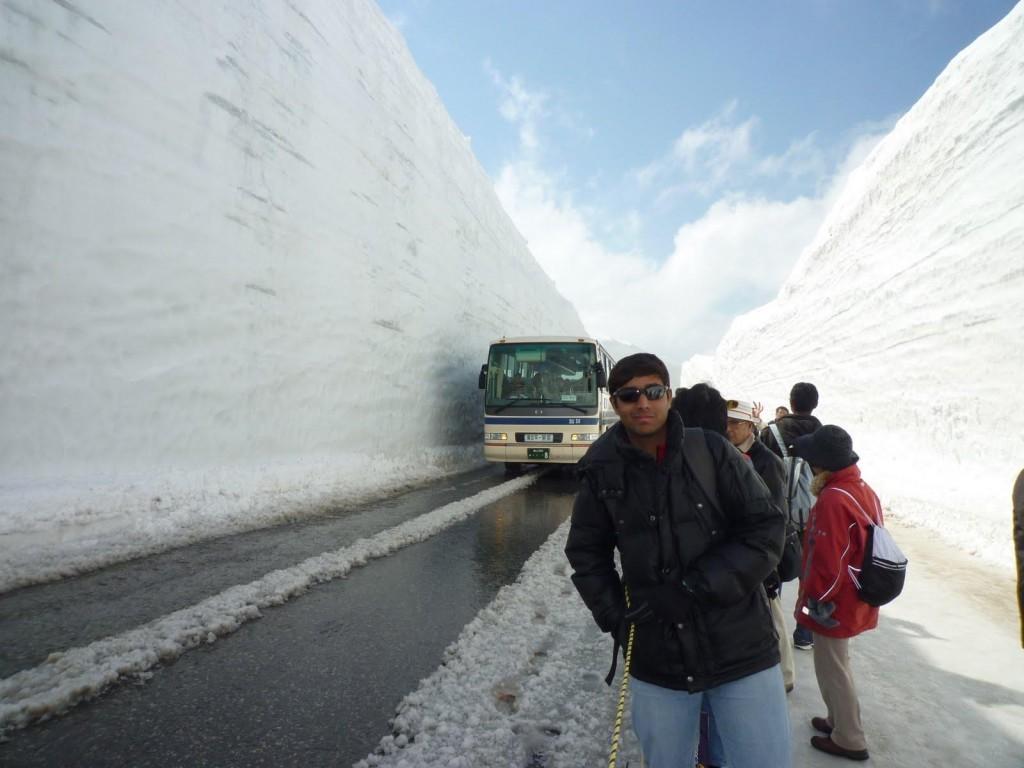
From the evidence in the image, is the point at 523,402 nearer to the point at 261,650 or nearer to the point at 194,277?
the point at 194,277

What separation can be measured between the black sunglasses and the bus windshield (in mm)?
8970

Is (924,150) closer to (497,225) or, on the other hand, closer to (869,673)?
(497,225)

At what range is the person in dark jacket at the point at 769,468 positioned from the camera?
8.14ft

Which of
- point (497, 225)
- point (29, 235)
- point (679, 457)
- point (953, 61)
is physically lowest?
point (679, 457)

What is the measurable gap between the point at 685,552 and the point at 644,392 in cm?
50

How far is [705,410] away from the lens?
2.25 meters

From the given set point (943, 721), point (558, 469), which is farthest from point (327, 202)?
point (943, 721)

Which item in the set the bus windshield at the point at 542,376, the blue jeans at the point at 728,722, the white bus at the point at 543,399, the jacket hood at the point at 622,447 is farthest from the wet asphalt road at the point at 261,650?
the bus windshield at the point at 542,376

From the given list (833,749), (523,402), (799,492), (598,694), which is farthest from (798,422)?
(523,402)

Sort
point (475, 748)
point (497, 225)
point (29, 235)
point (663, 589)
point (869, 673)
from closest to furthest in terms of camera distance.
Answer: point (663, 589) < point (475, 748) < point (869, 673) < point (29, 235) < point (497, 225)

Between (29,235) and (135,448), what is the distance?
2389mm

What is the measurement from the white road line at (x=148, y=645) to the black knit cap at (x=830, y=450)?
11.1ft

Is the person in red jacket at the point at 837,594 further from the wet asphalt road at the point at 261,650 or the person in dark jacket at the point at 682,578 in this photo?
the wet asphalt road at the point at 261,650

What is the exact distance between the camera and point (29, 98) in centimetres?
511
